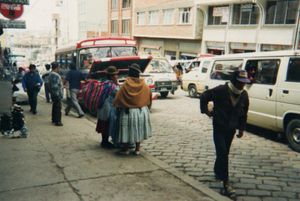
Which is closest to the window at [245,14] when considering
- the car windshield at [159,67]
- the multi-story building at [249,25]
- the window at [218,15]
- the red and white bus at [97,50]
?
the multi-story building at [249,25]

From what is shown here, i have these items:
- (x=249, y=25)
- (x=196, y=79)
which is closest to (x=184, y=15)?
(x=249, y=25)

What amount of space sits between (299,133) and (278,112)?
70cm

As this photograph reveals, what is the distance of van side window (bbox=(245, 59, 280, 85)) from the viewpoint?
734 centimetres

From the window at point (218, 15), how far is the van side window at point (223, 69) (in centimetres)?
1712

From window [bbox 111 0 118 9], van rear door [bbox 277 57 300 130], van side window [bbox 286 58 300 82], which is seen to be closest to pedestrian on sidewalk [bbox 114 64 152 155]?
van rear door [bbox 277 57 300 130]

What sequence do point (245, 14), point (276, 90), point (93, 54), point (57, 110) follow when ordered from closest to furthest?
point (276, 90) → point (57, 110) → point (93, 54) → point (245, 14)

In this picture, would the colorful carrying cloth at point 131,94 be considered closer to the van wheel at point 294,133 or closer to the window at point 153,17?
the van wheel at point 294,133

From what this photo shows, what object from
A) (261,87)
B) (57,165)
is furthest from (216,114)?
(261,87)

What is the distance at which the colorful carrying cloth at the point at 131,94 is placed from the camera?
18.6ft

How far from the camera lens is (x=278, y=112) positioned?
7.16 meters

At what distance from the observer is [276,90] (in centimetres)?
717

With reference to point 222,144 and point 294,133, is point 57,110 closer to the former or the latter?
point 222,144

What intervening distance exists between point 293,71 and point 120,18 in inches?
1623

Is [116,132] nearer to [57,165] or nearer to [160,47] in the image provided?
[57,165]
